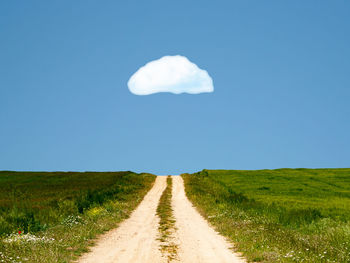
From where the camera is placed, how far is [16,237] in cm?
1281

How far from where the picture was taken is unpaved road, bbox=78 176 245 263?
11258mm

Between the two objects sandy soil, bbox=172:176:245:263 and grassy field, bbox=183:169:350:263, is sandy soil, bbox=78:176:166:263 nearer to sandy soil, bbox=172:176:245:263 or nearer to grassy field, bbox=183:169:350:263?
sandy soil, bbox=172:176:245:263

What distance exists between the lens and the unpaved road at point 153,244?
11.3 meters

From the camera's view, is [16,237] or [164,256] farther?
[16,237]

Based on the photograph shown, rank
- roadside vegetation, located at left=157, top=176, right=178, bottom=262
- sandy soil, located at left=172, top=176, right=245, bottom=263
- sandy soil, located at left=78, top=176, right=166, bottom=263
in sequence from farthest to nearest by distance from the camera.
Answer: roadside vegetation, located at left=157, top=176, right=178, bottom=262 < sandy soil, located at left=172, top=176, right=245, bottom=263 < sandy soil, located at left=78, top=176, right=166, bottom=263

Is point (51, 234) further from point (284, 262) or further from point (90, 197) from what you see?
point (90, 197)

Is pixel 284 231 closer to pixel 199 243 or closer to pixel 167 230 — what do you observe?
pixel 199 243

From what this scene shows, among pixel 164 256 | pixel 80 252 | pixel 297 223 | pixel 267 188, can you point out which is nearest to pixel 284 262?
A: pixel 164 256

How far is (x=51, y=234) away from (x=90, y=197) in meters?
14.4

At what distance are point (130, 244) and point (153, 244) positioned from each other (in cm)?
93

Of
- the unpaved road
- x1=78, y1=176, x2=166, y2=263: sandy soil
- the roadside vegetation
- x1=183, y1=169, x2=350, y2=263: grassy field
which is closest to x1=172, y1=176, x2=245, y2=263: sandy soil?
the unpaved road

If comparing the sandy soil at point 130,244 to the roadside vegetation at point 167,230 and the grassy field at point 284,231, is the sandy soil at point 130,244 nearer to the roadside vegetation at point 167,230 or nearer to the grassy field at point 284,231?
the roadside vegetation at point 167,230

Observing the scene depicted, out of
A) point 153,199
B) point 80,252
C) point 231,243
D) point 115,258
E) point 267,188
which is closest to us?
point 115,258

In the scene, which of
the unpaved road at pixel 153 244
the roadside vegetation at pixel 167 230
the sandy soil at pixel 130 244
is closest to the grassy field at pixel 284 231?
the unpaved road at pixel 153 244
